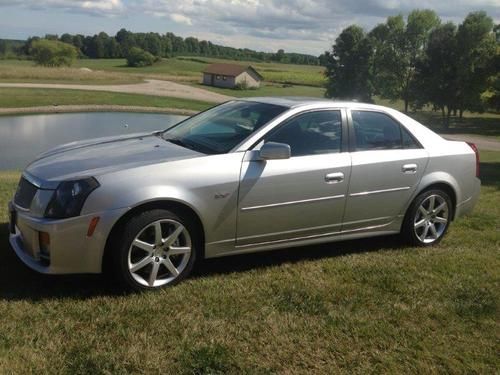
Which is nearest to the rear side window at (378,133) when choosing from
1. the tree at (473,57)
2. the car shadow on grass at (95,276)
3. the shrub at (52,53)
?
the car shadow on grass at (95,276)

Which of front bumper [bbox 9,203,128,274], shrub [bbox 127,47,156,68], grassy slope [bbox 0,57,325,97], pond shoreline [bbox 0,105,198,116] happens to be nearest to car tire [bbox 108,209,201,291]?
front bumper [bbox 9,203,128,274]

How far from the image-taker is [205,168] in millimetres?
4137

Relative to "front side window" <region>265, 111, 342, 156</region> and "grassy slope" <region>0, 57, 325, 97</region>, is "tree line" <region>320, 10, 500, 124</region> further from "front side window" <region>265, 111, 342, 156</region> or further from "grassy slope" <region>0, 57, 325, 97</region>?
"front side window" <region>265, 111, 342, 156</region>

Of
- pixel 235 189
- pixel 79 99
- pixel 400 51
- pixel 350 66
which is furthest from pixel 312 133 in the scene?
pixel 350 66

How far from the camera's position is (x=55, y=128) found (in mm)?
31719

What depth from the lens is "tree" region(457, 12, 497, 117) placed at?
39.3 metres

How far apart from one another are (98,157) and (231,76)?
8034 cm

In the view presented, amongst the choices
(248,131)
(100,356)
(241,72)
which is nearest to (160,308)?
(100,356)

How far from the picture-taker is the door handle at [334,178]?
15.4 ft

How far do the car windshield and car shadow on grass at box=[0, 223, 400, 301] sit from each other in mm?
1092

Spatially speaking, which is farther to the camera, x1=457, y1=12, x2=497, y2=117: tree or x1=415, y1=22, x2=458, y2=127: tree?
x1=415, y1=22, x2=458, y2=127: tree

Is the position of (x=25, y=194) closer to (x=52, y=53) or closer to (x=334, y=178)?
(x=334, y=178)

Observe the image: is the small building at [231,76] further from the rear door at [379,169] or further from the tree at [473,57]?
the rear door at [379,169]

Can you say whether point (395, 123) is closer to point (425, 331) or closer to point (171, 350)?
point (425, 331)
